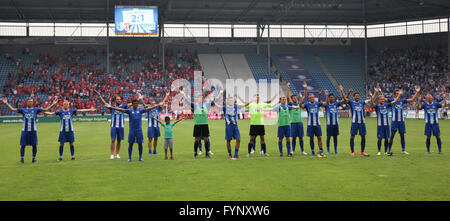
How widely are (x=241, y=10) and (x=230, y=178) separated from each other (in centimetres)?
4770

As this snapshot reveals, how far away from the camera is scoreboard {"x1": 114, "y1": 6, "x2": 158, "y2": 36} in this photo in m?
44.1

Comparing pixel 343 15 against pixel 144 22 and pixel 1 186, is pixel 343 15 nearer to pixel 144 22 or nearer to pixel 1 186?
pixel 144 22

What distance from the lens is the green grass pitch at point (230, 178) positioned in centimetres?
973

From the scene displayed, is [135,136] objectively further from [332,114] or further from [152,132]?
[332,114]

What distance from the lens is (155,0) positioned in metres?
52.8

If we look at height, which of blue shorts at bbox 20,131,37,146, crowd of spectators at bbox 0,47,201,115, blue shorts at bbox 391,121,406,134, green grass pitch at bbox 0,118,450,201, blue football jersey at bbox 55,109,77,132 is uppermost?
crowd of spectators at bbox 0,47,201,115

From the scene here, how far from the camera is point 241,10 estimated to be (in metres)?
57.2

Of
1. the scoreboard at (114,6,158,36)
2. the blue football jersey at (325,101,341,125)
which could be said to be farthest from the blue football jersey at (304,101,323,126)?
the scoreboard at (114,6,158,36)

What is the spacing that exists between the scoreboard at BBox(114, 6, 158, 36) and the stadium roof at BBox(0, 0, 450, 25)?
638cm

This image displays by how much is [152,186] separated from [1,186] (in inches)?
156

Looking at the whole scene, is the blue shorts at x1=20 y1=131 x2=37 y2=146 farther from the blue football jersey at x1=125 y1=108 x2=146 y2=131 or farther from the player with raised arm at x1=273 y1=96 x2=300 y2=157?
the player with raised arm at x1=273 y1=96 x2=300 y2=157

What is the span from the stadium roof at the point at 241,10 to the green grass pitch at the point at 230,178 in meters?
38.5

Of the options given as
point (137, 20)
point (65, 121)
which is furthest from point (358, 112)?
point (137, 20)

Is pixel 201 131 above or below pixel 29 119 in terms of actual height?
below
